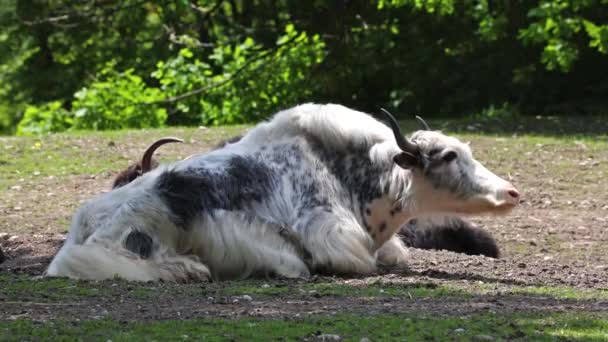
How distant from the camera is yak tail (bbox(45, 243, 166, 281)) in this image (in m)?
7.71

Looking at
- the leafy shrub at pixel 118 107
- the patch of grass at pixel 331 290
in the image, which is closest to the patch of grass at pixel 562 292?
the patch of grass at pixel 331 290

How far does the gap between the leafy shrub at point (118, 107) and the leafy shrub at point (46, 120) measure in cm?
54

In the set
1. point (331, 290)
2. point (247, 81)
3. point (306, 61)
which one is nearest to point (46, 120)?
point (247, 81)

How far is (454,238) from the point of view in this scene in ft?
35.4

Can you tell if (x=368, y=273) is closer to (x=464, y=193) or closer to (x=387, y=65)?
(x=464, y=193)

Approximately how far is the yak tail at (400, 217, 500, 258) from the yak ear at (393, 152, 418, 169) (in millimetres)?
1783

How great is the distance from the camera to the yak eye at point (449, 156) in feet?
28.6

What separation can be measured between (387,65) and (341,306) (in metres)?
18.9

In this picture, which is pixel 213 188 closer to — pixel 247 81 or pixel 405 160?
pixel 405 160

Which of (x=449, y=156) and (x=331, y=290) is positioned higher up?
(x=449, y=156)

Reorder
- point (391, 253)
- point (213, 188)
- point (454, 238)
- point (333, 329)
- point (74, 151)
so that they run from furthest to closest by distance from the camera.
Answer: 1. point (74, 151)
2. point (454, 238)
3. point (391, 253)
4. point (213, 188)
5. point (333, 329)

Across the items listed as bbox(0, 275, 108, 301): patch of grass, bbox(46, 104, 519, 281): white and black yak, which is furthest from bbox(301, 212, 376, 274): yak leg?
bbox(0, 275, 108, 301): patch of grass

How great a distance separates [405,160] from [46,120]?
16.5 metres

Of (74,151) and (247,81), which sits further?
(247,81)
